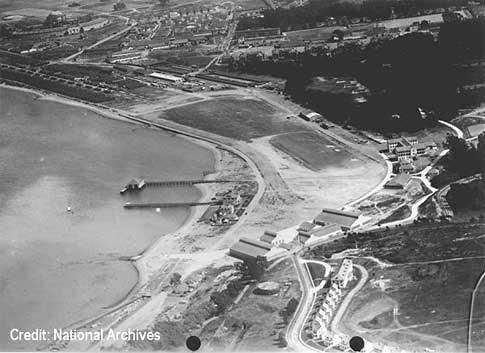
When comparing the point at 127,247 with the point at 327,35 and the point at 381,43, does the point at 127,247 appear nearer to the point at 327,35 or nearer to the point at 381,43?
the point at 381,43

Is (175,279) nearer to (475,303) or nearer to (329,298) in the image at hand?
(329,298)

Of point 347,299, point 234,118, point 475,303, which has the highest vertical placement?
point 475,303

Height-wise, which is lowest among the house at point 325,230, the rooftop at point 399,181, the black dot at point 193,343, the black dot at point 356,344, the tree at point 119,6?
the house at point 325,230

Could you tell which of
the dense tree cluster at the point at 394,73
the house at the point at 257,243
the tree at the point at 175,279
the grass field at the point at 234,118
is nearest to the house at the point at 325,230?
the house at the point at 257,243

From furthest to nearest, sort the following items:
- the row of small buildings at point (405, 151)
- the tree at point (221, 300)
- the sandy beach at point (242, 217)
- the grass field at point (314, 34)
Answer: the grass field at point (314, 34) → the row of small buildings at point (405, 151) → the sandy beach at point (242, 217) → the tree at point (221, 300)

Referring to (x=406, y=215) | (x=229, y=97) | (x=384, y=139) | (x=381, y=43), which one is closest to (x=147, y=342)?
(x=406, y=215)

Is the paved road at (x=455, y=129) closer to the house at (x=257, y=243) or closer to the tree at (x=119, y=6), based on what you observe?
the house at (x=257, y=243)

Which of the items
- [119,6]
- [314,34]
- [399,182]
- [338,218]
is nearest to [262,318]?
Result: [338,218]
